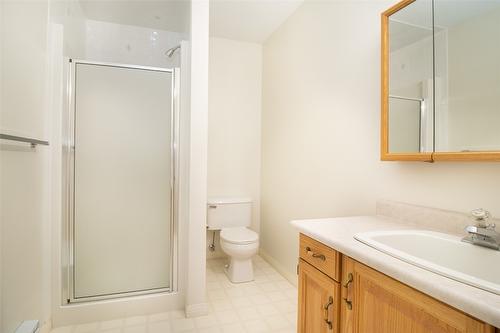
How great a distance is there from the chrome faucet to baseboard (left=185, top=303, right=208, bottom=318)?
1.66 m

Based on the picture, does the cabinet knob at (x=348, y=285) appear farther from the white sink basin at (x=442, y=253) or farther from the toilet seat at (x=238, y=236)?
the toilet seat at (x=238, y=236)

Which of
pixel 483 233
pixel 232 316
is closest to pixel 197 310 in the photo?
pixel 232 316

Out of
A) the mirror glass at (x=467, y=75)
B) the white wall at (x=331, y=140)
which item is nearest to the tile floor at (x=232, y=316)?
the white wall at (x=331, y=140)

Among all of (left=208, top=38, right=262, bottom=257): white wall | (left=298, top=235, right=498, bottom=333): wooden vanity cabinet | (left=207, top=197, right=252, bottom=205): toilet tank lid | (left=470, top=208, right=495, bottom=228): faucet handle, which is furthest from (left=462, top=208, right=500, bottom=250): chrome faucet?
(left=208, top=38, right=262, bottom=257): white wall

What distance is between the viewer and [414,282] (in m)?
0.71

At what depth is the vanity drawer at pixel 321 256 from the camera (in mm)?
1041

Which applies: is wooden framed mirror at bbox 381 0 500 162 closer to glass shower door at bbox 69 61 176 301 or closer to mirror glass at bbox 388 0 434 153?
mirror glass at bbox 388 0 434 153

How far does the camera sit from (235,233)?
2.56m

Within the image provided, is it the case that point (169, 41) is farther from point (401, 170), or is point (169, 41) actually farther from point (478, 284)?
point (478, 284)

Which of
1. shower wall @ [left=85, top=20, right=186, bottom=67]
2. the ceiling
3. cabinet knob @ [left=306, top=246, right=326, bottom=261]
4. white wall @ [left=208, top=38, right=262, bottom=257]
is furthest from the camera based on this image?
white wall @ [left=208, top=38, right=262, bottom=257]

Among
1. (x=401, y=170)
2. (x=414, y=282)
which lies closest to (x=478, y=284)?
(x=414, y=282)

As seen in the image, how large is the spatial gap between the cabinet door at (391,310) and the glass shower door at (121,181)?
1.49 m

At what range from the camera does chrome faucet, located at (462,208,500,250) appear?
893 millimetres

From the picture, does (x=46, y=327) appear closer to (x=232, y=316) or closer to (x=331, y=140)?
(x=232, y=316)
